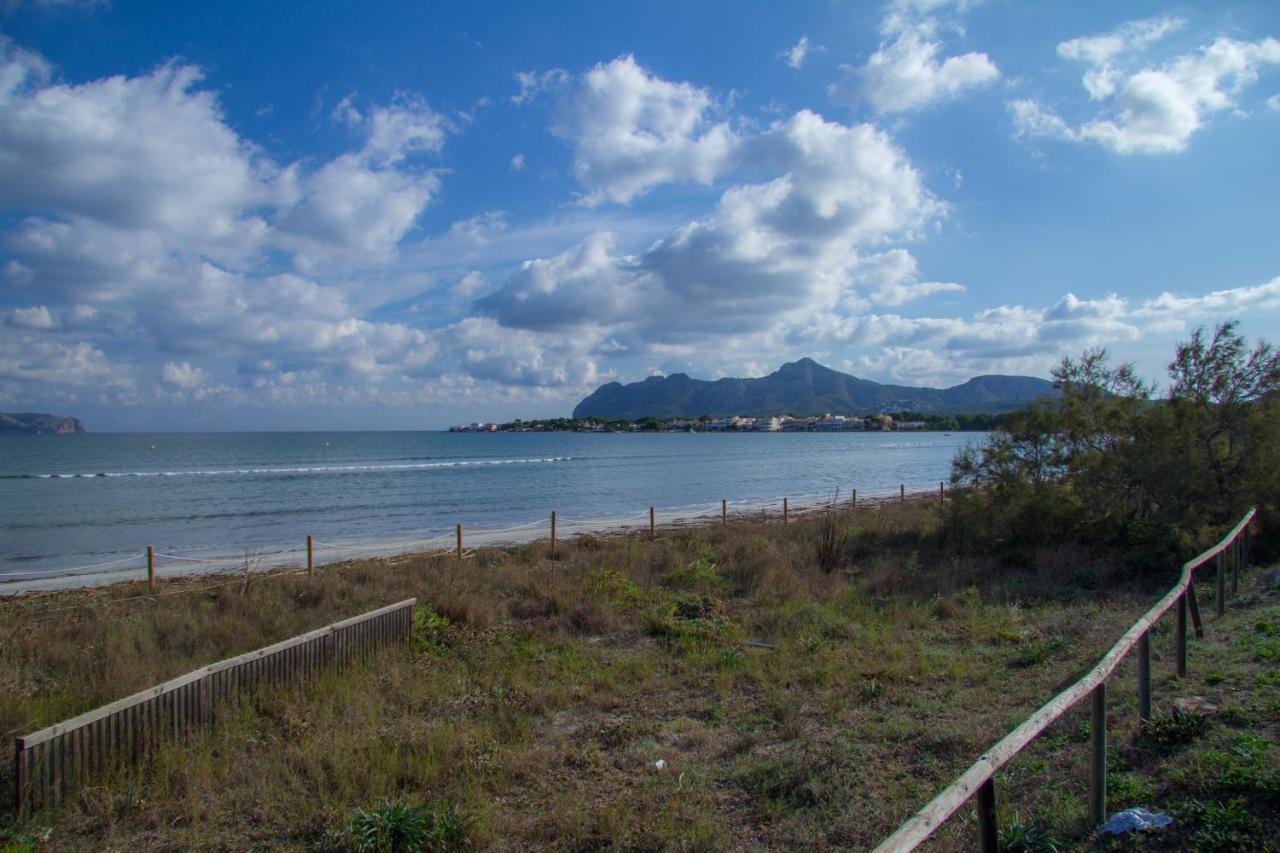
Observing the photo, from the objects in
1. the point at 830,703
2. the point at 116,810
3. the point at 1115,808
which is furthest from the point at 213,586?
the point at 1115,808

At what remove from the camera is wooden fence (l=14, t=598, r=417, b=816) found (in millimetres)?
5188

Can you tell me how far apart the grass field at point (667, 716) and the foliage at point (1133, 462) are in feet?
8.36

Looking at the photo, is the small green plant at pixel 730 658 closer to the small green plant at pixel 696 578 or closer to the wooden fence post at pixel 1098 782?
the small green plant at pixel 696 578

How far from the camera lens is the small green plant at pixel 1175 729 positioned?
486 centimetres

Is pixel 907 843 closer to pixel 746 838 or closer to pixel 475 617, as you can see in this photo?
pixel 746 838

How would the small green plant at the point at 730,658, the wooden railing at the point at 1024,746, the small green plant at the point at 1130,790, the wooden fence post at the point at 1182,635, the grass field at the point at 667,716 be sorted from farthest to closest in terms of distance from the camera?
1. the small green plant at the point at 730,658
2. the wooden fence post at the point at 1182,635
3. the grass field at the point at 667,716
4. the small green plant at the point at 1130,790
5. the wooden railing at the point at 1024,746

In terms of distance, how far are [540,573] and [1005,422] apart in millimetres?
12170

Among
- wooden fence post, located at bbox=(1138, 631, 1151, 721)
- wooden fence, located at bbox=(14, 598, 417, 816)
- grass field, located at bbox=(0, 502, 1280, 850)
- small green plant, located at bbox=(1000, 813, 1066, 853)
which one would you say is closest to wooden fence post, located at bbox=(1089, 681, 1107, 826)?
grass field, located at bbox=(0, 502, 1280, 850)

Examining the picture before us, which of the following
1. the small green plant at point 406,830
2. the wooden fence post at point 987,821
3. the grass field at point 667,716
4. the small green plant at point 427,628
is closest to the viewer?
the wooden fence post at point 987,821

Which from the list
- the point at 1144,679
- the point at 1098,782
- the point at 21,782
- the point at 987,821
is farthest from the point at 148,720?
the point at 1144,679

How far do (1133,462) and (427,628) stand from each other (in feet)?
47.4

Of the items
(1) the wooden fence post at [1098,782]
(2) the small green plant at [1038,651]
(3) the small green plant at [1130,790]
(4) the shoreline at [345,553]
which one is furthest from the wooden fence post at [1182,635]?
(4) the shoreline at [345,553]

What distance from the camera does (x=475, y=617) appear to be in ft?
36.0

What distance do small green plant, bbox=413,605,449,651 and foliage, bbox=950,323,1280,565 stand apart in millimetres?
12585
